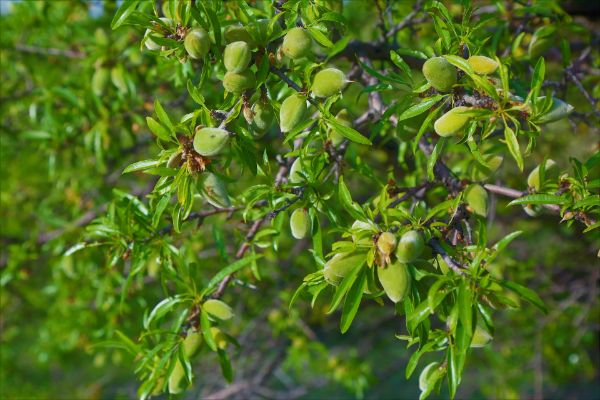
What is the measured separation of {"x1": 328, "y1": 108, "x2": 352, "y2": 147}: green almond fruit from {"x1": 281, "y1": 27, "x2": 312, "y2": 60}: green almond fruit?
0.70 ft

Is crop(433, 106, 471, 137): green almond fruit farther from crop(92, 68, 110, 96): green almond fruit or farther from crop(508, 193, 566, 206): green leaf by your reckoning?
crop(92, 68, 110, 96): green almond fruit

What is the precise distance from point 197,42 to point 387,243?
44cm

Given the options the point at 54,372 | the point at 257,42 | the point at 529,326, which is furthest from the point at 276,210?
the point at 54,372

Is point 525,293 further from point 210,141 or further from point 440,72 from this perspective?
point 210,141

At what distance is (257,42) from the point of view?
88 cm

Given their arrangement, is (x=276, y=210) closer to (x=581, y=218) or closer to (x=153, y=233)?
(x=153, y=233)

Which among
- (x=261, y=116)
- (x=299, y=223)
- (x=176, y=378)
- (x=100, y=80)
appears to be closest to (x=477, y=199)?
(x=299, y=223)

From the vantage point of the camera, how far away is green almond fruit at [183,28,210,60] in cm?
85

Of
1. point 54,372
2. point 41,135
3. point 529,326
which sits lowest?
point 54,372

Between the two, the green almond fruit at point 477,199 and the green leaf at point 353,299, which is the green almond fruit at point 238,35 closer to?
the green leaf at point 353,299

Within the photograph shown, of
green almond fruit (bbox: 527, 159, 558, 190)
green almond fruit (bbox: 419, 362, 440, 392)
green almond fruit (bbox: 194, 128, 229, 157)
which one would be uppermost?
green almond fruit (bbox: 194, 128, 229, 157)

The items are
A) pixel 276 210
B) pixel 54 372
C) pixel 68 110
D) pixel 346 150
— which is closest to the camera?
pixel 276 210

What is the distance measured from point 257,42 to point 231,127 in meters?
0.15

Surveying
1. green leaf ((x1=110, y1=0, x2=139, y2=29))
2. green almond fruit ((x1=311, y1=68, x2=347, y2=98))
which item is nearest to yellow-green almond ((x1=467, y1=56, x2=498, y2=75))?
green almond fruit ((x1=311, y1=68, x2=347, y2=98))
